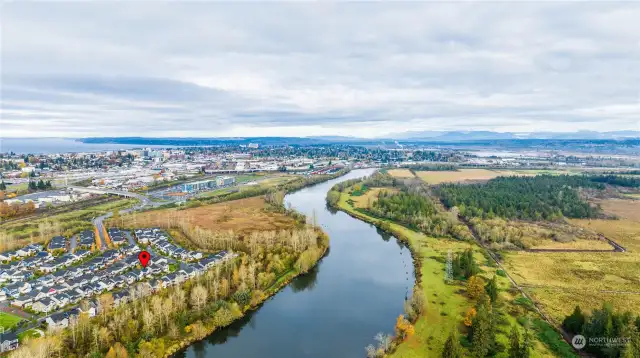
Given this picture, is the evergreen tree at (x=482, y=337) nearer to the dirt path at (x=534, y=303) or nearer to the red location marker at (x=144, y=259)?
the dirt path at (x=534, y=303)

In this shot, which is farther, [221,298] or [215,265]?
[215,265]

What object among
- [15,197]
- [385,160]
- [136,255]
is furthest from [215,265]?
[385,160]

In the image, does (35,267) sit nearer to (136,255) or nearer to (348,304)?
(136,255)

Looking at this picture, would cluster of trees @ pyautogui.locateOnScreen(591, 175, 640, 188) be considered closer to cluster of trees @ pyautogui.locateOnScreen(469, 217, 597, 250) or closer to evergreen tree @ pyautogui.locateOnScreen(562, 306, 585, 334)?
cluster of trees @ pyautogui.locateOnScreen(469, 217, 597, 250)

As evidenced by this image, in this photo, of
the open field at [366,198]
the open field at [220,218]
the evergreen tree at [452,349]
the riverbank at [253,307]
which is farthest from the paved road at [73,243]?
the open field at [366,198]

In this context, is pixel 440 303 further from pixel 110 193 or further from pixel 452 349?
pixel 110 193

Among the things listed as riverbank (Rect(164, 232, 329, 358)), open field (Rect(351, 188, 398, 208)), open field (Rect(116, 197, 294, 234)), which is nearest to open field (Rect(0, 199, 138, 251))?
open field (Rect(116, 197, 294, 234))
